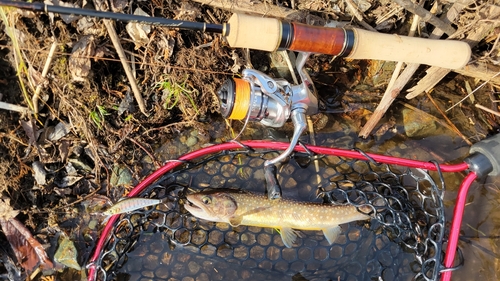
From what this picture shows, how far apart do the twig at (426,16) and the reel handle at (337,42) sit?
33 centimetres

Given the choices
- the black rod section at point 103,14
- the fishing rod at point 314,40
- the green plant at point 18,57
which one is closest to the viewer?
the black rod section at point 103,14

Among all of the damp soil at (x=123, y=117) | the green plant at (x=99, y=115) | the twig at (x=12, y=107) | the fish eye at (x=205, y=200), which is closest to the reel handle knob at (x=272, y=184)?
the fish eye at (x=205, y=200)

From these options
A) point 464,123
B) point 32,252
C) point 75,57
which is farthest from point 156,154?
point 464,123

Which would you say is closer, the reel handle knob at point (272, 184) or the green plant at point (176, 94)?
the reel handle knob at point (272, 184)

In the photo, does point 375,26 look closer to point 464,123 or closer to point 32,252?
point 464,123

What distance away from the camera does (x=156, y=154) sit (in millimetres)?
2951

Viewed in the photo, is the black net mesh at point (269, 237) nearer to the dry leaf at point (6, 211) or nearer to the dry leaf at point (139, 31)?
the dry leaf at point (6, 211)

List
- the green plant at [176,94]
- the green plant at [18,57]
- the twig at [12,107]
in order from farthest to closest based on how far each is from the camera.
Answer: the green plant at [176,94], the twig at [12,107], the green plant at [18,57]

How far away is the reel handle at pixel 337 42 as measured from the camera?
217cm

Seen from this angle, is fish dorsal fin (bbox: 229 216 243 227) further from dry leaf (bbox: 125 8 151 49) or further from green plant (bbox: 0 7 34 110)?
green plant (bbox: 0 7 34 110)

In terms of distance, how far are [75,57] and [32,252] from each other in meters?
1.32

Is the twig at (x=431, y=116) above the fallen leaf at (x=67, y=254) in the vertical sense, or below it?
above

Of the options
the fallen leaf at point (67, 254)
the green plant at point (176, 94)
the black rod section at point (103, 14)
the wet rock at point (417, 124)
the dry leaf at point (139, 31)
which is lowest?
the fallen leaf at point (67, 254)

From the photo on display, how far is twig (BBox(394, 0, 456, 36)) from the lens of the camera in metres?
2.59
